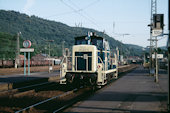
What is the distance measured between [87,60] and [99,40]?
7.29 ft

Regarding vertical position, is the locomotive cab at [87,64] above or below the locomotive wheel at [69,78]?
above

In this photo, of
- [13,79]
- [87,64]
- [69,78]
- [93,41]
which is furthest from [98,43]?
[13,79]

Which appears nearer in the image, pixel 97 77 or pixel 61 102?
pixel 61 102

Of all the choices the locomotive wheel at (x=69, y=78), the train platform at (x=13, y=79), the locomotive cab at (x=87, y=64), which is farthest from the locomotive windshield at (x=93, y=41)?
the train platform at (x=13, y=79)

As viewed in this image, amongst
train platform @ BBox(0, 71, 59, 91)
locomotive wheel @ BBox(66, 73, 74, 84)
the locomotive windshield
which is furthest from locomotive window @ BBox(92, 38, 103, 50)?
train platform @ BBox(0, 71, 59, 91)

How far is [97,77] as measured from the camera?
13.6 metres

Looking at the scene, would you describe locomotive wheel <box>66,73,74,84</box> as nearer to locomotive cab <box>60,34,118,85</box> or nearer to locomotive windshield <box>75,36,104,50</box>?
locomotive cab <box>60,34,118,85</box>

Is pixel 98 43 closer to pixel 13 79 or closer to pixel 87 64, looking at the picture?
pixel 87 64

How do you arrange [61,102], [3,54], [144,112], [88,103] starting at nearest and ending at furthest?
1. [144,112]
2. [88,103]
3. [61,102]
4. [3,54]

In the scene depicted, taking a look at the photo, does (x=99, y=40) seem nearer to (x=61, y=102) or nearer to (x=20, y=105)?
(x=61, y=102)

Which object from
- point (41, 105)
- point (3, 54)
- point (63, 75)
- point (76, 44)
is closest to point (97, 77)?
point (63, 75)

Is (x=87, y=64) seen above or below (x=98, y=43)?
below

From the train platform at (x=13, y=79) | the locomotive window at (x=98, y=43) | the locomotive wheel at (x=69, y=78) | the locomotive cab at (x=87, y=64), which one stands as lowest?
the train platform at (x=13, y=79)

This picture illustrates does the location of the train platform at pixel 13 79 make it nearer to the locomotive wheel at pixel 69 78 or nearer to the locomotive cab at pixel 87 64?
the locomotive cab at pixel 87 64
